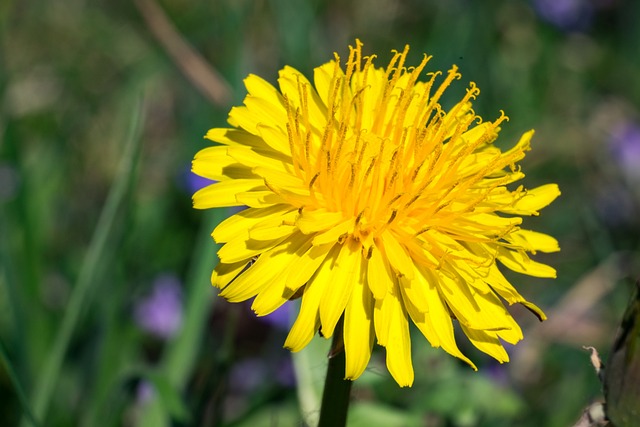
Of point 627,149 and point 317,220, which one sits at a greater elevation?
point 627,149

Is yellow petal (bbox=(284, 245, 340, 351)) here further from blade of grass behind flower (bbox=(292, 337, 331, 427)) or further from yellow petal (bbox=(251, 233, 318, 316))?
blade of grass behind flower (bbox=(292, 337, 331, 427))

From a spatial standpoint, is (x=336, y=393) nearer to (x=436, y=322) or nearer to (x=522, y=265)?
(x=436, y=322)

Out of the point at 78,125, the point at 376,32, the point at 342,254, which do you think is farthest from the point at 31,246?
the point at 376,32

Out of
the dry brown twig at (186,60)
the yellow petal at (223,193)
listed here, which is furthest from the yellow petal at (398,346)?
the dry brown twig at (186,60)

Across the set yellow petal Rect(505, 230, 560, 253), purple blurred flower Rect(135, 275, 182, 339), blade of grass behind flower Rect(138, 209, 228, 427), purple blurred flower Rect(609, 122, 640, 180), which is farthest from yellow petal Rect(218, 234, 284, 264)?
purple blurred flower Rect(609, 122, 640, 180)

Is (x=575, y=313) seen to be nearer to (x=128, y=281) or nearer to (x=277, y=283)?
(x=128, y=281)

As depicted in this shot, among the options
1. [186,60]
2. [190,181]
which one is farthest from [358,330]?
[186,60]
